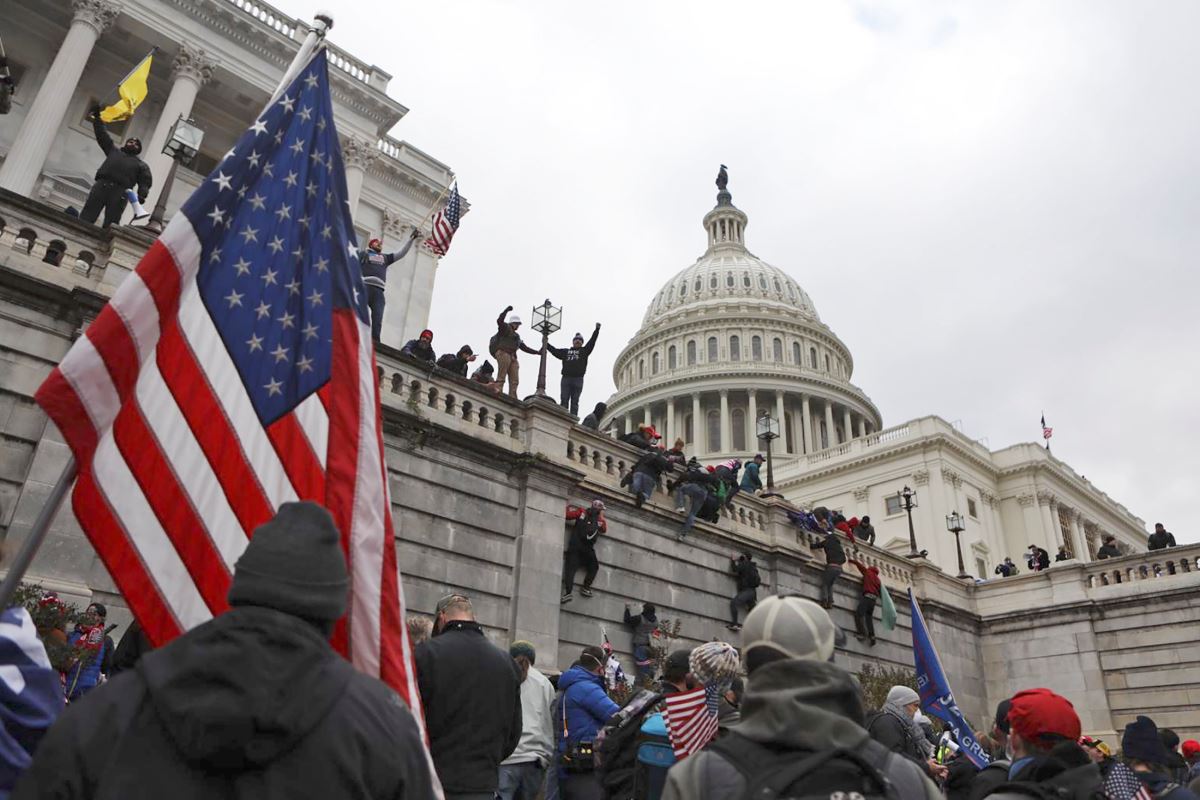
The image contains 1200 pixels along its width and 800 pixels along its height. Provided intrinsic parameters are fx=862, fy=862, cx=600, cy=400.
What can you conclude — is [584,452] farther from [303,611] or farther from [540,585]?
[303,611]

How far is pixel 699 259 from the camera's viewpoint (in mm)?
111562

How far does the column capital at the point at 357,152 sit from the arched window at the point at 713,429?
57632mm

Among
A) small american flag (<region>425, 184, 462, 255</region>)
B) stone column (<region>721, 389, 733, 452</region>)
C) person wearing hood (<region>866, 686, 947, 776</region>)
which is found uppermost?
stone column (<region>721, 389, 733, 452</region>)

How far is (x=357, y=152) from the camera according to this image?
30.1 meters

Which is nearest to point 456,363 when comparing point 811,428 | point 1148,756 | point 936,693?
point 936,693

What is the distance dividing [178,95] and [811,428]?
67.3 m

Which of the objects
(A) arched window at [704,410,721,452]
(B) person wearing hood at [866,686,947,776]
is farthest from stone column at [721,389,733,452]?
(B) person wearing hood at [866,686,947,776]

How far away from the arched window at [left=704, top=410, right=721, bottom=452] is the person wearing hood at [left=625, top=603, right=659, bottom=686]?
6750cm

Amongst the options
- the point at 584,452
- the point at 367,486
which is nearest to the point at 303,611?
the point at 367,486

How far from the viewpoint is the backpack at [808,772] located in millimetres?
2539

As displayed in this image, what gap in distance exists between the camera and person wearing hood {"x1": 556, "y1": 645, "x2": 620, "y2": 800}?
24.0ft

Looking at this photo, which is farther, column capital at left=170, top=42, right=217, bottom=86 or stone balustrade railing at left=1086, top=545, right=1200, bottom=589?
column capital at left=170, top=42, right=217, bottom=86

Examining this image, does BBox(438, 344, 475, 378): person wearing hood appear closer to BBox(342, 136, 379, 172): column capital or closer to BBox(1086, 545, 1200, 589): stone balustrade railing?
BBox(342, 136, 379, 172): column capital

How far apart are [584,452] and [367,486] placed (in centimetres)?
1325
